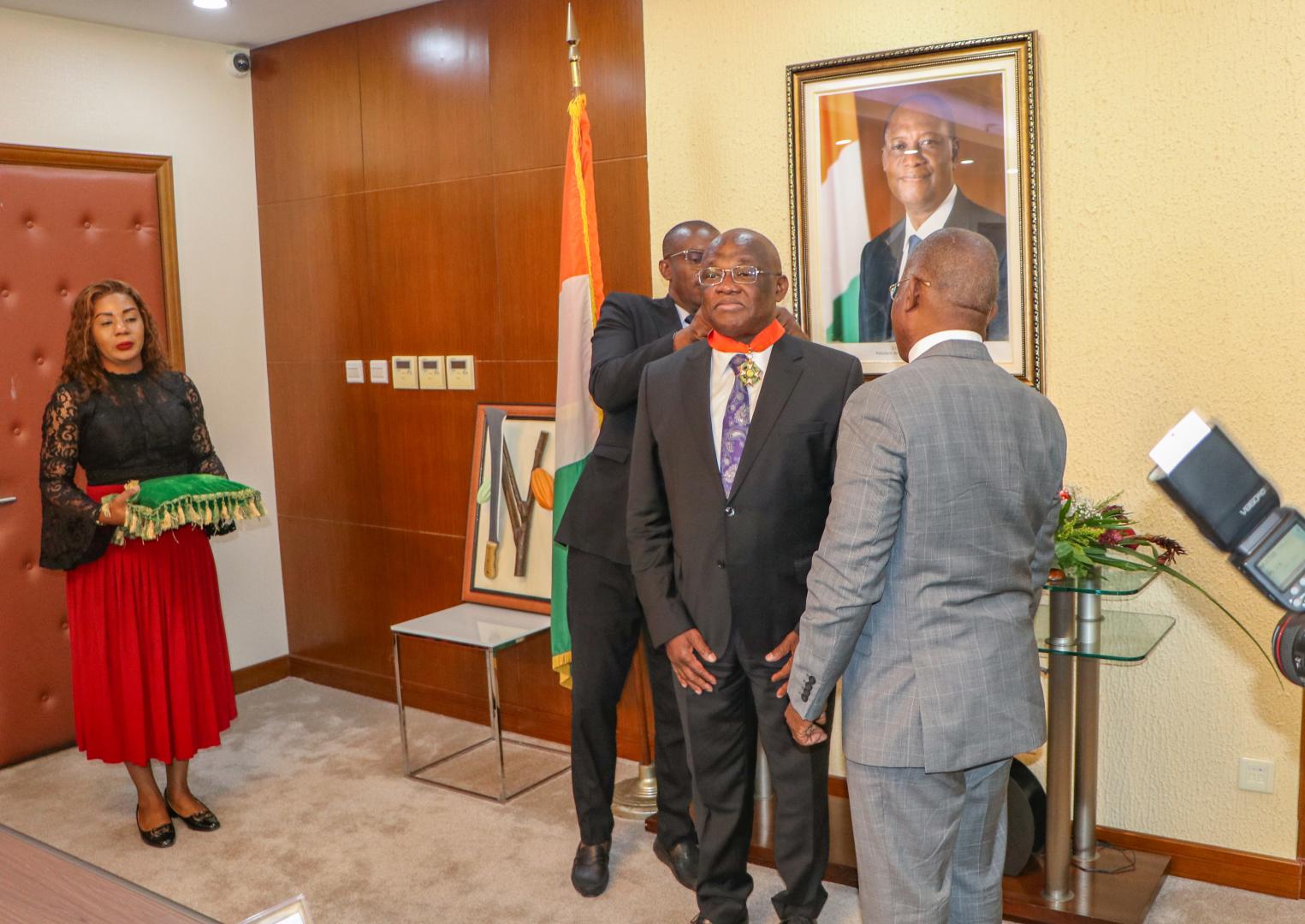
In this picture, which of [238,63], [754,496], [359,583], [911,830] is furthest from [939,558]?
[238,63]

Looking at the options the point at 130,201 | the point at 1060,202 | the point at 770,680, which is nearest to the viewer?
the point at 770,680

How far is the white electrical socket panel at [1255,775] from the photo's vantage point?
305 centimetres

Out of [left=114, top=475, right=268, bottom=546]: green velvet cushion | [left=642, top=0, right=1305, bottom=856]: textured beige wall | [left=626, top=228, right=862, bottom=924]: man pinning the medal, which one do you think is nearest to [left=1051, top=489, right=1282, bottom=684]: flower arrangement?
[left=642, top=0, right=1305, bottom=856]: textured beige wall

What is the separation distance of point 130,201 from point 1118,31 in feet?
11.9

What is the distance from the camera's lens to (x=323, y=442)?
5035 millimetres

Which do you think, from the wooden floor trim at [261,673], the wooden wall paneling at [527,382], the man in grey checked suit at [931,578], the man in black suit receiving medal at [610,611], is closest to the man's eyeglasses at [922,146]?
the man in black suit receiving medal at [610,611]

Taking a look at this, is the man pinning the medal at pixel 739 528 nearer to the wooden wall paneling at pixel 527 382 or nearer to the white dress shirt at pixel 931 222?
the white dress shirt at pixel 931 222

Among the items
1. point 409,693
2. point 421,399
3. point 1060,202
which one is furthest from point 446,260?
point 1060,202

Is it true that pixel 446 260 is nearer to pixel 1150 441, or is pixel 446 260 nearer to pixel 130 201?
pixel 130 201

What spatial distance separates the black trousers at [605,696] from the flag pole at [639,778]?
319 mm

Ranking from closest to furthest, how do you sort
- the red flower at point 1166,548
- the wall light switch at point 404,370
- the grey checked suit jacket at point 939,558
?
the grey checked suit jacket at point 939,558, the red flower at point 1166,548, the wall light switch at point 404,370

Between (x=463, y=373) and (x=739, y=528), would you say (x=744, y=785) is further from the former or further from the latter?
(x=463, y=373)

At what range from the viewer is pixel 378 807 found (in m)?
3.83

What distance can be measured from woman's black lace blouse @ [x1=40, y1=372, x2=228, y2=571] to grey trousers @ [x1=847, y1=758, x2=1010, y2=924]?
2467 mm
